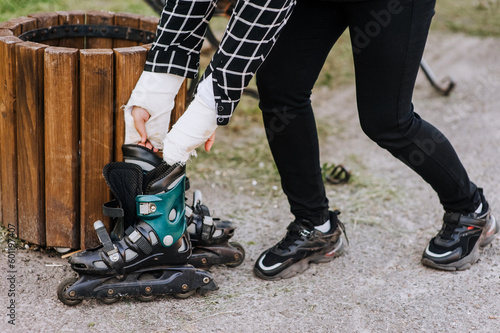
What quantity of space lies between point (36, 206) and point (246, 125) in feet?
6.16

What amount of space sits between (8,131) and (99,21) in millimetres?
641

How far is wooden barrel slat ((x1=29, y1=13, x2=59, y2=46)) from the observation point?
2414mm

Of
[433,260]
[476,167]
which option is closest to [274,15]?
[433,260]

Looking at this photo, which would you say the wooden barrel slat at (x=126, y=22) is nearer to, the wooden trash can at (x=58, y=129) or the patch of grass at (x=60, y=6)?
the wooden trash can at (x=58, y=129)

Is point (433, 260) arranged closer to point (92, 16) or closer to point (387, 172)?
point (387, 172)

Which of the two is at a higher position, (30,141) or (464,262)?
(30,141)

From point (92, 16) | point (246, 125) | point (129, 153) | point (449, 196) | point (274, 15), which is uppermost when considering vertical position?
point (274, 15)

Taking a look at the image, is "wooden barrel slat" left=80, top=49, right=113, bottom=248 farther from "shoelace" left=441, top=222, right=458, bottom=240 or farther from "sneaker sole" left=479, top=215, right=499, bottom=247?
"sneaker sole" left=479, top=215, right=499, bottom=247

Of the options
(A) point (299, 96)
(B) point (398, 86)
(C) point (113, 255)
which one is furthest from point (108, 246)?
(B) point (398, 86)

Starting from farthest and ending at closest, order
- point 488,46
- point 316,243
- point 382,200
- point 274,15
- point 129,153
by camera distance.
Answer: point 488,46 < point 382,200 < point 316,243 < point 129,153 < point 274,15

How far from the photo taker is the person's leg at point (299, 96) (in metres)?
2.06

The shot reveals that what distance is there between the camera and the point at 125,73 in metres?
2.10

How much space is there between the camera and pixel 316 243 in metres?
2.40

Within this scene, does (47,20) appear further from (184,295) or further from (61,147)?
(184,295)
